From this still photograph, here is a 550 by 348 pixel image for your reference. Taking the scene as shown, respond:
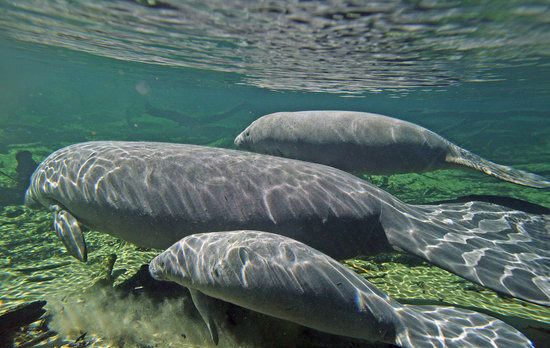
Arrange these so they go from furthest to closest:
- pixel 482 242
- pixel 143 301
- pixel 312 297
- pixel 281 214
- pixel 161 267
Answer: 1. pixel 482 242
2. pixel 281 214
3. pixel 143 301
4. pixel 161 267
5. pixel 312 297

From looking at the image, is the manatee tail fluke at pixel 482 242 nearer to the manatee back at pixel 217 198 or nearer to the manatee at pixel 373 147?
the manatee back at pixel 217 198

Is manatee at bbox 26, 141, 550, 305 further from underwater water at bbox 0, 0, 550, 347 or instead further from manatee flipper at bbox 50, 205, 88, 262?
underwater water at bbox 0, 0, 550, 347

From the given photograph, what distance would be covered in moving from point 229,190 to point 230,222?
17.1 inches

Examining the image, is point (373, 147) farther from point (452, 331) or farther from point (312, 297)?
point (312, 297)

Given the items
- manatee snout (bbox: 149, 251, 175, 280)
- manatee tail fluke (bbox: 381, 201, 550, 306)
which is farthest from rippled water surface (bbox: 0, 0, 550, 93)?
manatee snout (bbox: 149, 251, 175, 280)

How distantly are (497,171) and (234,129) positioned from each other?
21.7m

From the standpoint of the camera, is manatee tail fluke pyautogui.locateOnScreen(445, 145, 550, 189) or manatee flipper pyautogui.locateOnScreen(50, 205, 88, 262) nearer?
manatee flipper pyautogui.locateOnScreen(50, 205, 88, 262)

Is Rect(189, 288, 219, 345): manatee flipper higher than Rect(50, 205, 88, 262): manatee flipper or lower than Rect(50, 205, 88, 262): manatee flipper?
higher

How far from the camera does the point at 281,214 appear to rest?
4117 millimetres

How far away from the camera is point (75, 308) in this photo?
371 centimetres

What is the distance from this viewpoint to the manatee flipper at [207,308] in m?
3.14

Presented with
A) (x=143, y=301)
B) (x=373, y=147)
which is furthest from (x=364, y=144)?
(x=143, y=301)

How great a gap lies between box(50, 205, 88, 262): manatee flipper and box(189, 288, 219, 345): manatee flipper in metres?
2.46

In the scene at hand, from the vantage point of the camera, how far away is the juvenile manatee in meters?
2.76
